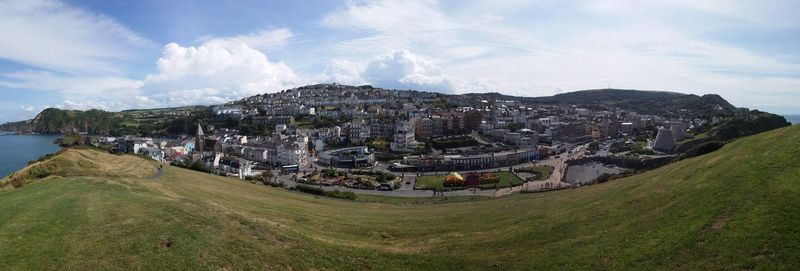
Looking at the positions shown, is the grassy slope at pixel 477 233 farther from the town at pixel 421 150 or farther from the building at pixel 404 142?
the building at pixel 404 142

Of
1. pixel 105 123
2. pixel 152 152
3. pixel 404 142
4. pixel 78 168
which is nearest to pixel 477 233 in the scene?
pixel 78 168

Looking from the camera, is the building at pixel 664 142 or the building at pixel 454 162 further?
the building at pixel 664 142

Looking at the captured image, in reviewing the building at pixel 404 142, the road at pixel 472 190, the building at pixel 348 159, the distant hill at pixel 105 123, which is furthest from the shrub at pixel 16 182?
the distant hill at pixel 105 123

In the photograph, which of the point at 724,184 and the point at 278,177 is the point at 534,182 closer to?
the point at 278,177

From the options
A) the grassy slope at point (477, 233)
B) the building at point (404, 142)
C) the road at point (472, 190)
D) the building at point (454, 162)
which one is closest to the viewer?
the grassy slope at point (477, 233)

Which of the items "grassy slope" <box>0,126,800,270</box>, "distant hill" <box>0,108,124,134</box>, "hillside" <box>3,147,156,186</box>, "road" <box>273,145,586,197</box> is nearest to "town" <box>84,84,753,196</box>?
"road" <box>273,145,586,197</box>

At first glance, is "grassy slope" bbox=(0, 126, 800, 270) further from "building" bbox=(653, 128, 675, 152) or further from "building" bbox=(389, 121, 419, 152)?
"building" bbox=(389, 121, 419, 152)
